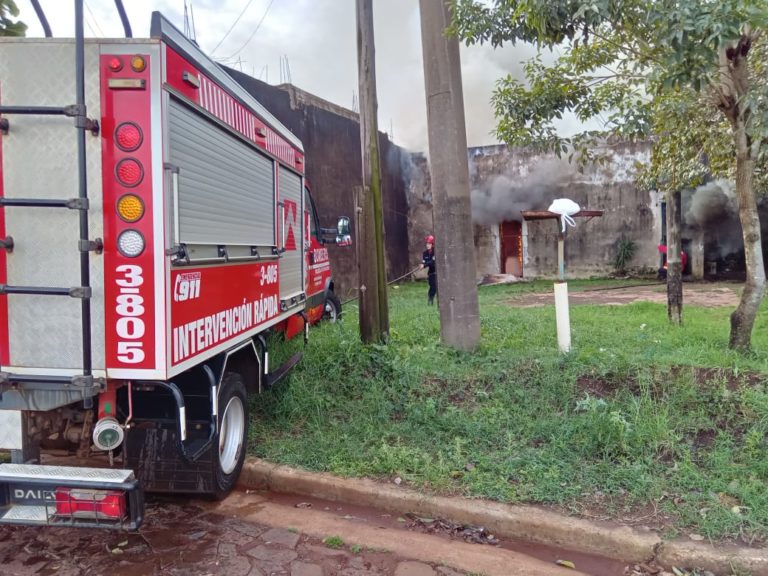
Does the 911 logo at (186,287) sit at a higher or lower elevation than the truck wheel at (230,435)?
higher

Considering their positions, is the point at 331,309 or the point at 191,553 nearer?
the point at 191,553

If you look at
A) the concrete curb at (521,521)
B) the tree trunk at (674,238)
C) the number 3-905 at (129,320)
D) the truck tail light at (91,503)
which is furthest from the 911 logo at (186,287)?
the tree trunk at (674,238)

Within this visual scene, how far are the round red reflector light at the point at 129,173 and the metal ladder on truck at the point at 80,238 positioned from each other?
0.16m

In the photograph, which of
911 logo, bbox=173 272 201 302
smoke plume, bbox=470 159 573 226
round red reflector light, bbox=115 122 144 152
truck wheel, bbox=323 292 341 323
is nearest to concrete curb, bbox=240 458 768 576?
911 logo, bbox=173 272 201 302

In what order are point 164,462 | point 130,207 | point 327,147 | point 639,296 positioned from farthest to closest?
1. point 327,147
2. point 639,296
3. point 164,462
4. point 130,207

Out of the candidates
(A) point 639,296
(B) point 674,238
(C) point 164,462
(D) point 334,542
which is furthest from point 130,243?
(A) point 639,296

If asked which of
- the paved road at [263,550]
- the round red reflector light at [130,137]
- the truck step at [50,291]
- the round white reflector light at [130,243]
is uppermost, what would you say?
the round red reflector light at [130,137]

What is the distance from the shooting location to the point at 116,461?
12.5 ft

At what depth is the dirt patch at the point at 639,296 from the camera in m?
13.0

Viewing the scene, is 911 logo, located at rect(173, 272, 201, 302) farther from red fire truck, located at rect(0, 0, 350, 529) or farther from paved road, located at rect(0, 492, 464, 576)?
paved road, located at rect(0, 492, 464, 576)

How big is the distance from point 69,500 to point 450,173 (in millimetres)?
4682

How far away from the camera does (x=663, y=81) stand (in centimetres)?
423

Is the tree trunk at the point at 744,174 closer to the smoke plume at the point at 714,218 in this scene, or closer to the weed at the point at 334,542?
the weed at the point at 334,542

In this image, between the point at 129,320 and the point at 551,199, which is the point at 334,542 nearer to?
the point at 129,320
